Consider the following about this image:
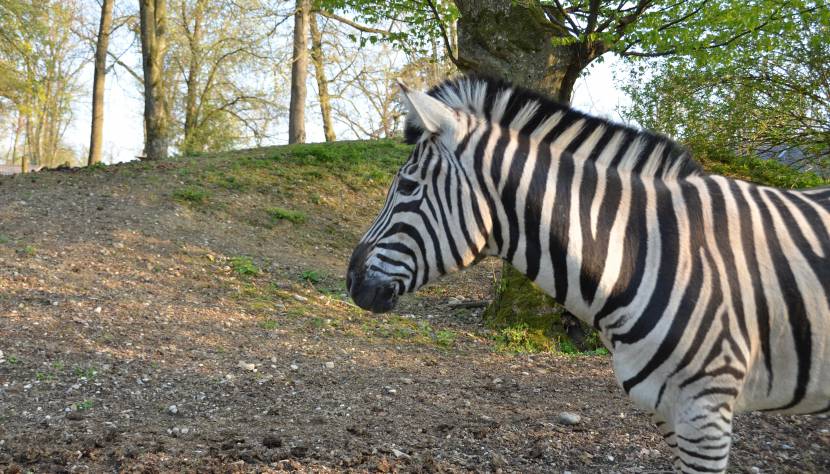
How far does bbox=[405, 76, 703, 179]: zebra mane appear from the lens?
3.21 metres

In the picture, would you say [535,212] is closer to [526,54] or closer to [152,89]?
[526,54]

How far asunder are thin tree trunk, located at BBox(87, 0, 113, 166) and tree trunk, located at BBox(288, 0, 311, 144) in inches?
250

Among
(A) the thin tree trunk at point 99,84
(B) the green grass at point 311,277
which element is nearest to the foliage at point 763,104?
(B) the green grass at point 311,277

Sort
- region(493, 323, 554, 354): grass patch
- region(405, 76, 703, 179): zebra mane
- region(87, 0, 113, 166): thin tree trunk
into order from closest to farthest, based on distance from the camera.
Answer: region(405, 76, 703, 179): zebra mane
region(493, 323, 554, 354): grass patch
region(87, 0, 113, 166): thin tree trunk

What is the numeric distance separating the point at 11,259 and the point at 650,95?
12254mm

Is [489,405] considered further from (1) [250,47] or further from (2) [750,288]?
(1) [250,47]

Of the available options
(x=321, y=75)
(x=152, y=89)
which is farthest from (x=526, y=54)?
(x=321, y=75)

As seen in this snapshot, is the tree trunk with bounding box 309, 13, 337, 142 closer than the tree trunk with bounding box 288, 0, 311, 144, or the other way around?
the tree trunk with bounding box 288, 0, 311, 144

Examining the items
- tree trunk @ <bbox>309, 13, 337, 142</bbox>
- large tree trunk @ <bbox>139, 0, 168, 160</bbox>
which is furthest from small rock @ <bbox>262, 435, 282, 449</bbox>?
tree trunk @ <bbox>309, 13, 337, 142</bbox>

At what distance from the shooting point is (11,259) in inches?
317

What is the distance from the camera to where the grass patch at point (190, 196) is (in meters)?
11.9

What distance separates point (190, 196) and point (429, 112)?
10.1 metres

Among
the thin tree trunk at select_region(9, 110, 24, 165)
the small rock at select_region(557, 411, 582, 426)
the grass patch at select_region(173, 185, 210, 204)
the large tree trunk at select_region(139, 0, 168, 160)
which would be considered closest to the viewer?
the small rock at select_region(557, 411, 582, 426)

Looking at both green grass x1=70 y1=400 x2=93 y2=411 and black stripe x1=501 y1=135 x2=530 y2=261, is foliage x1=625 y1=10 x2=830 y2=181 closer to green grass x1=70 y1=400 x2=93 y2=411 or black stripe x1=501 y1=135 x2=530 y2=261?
black stripe x1=501 y1=135 x2=530 y2=261
